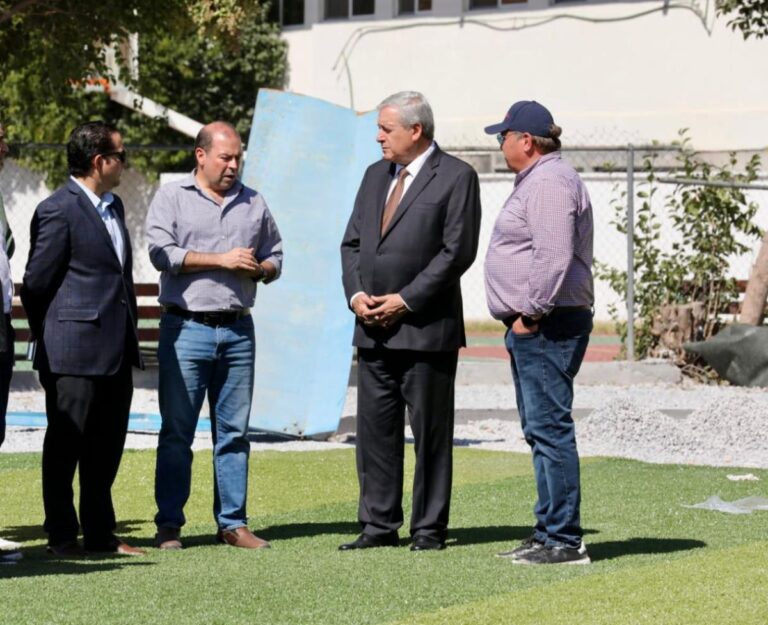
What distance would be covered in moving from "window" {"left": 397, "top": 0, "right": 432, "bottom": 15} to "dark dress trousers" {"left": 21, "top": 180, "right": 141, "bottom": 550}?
24158 millimetres

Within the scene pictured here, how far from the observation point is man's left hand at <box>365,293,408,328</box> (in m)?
8.00

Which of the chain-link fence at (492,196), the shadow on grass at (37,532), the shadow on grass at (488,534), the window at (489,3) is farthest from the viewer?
the window at (489,3)

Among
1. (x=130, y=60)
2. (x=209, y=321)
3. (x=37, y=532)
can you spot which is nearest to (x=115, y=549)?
(x=37, y=532)

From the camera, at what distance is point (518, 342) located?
25.1ft

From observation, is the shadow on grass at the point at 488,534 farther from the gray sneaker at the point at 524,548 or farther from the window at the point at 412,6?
the window at the point at 412,6

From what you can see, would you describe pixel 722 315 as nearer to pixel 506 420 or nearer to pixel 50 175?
pixel 506 420

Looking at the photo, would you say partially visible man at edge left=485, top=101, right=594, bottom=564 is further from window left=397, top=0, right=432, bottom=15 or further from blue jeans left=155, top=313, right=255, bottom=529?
window left=397, top=0, right=432, bottom=15

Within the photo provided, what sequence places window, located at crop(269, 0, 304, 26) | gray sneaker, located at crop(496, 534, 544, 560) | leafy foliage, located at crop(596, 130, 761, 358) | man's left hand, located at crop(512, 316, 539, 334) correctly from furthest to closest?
window, located at crop(269, 0, 304, 26) → leafy foliage, located at crop(596, 130, 761, 358) → gray sneaker, located at crop(496, 534, 544, 560) → man's left hand, located at crop(512, 316, 539, 334)

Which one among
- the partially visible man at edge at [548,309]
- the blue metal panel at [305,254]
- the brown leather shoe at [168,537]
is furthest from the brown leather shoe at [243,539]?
the blue metal panel at [305,254]

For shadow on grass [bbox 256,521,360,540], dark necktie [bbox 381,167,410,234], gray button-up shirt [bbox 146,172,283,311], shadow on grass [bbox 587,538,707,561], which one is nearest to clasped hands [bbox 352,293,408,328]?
dark necktie [bbox 381,167,410,234]

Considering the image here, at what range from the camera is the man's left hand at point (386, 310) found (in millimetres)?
7996

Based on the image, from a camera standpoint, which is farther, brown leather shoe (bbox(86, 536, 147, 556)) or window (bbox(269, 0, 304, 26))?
window (bbox(269, 0, 304, 26))

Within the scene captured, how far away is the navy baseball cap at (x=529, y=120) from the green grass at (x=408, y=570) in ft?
6.51

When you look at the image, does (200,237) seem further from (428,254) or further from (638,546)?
(638,546)
